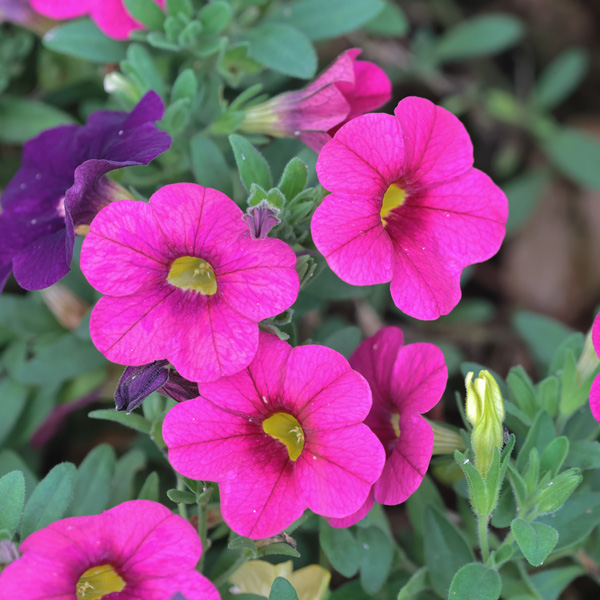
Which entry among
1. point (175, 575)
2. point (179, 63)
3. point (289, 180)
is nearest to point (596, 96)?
point (179, 63)

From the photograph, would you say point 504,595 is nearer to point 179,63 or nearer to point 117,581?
point 117,581

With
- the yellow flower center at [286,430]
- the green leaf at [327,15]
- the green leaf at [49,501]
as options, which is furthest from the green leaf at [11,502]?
the green leaf at [327,15]

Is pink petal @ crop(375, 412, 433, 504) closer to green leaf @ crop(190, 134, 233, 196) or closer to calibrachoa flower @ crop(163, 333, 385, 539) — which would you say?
calibrachoa flower @ crop(163, 333, 385, 539)

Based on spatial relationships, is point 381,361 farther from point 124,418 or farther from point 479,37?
point 479,37

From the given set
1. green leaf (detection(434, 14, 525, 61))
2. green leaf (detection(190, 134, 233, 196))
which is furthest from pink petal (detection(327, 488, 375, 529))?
green leaf (detection(434, 14, 525, 61))

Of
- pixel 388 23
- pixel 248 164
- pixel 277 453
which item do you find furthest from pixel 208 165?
pixel 388 23

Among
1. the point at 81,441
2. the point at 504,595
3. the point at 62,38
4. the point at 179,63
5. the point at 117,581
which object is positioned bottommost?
the point at 81,441

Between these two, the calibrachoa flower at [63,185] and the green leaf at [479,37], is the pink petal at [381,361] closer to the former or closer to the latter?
the calibrachoa flower at [63,185]
